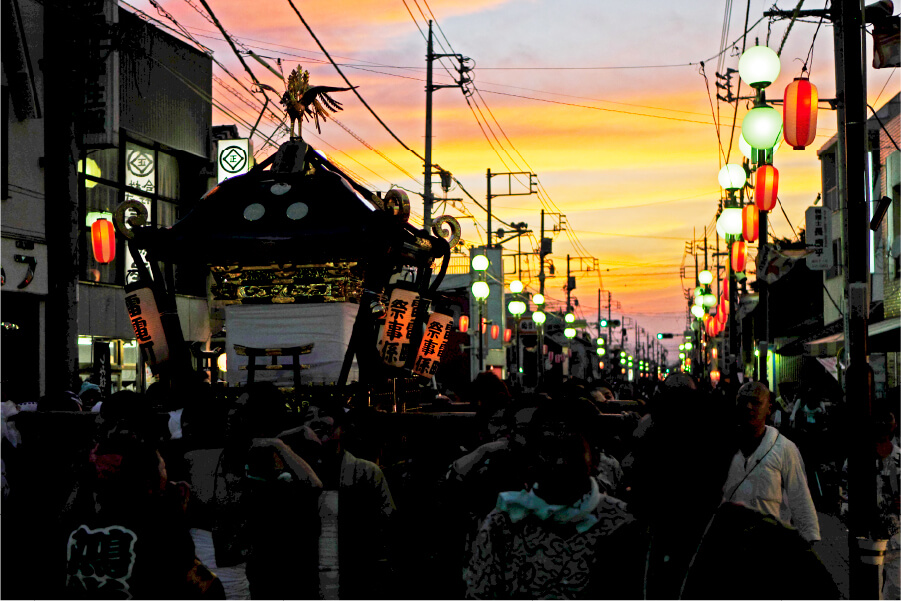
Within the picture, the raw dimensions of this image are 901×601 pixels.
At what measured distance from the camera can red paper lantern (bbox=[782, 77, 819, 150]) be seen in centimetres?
1248

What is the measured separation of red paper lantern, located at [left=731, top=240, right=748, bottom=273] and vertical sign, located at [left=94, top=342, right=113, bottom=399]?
15.9 m

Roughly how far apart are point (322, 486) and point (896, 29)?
12229 mm

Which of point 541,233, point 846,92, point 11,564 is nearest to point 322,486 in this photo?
point 11,564

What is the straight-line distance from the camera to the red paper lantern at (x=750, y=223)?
2012 cm

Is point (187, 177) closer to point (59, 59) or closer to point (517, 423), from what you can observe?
point (59, 59)

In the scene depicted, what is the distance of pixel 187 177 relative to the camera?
29.4m

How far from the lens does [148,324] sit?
12.2 m

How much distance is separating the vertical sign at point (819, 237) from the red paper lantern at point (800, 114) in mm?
12536

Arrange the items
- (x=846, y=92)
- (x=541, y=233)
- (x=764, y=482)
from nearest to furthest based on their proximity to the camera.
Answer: (x=764, y=482) < (x=846, y=92) < (x=541, y=233)

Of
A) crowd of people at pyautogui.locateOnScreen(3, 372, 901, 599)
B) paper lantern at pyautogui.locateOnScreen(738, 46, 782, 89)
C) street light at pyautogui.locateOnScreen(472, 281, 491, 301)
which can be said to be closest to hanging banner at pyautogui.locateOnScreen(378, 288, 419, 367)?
crowd of people at pyautogui.locateOnScreen(3, 372, 901, 599)

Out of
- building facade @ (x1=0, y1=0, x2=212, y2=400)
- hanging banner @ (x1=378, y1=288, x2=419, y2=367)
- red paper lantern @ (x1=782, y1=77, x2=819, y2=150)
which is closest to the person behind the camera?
hanging banner @ (x1=378, y1=288, x2=419, y2=367)

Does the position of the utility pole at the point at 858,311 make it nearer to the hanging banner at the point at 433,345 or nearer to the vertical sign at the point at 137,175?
the hanging banner at the point at 433,345

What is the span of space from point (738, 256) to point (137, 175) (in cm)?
1628

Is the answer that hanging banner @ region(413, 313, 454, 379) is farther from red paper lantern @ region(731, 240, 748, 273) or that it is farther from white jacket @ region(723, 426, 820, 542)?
red paper lantern @ region(731, 240, 748, 273)
